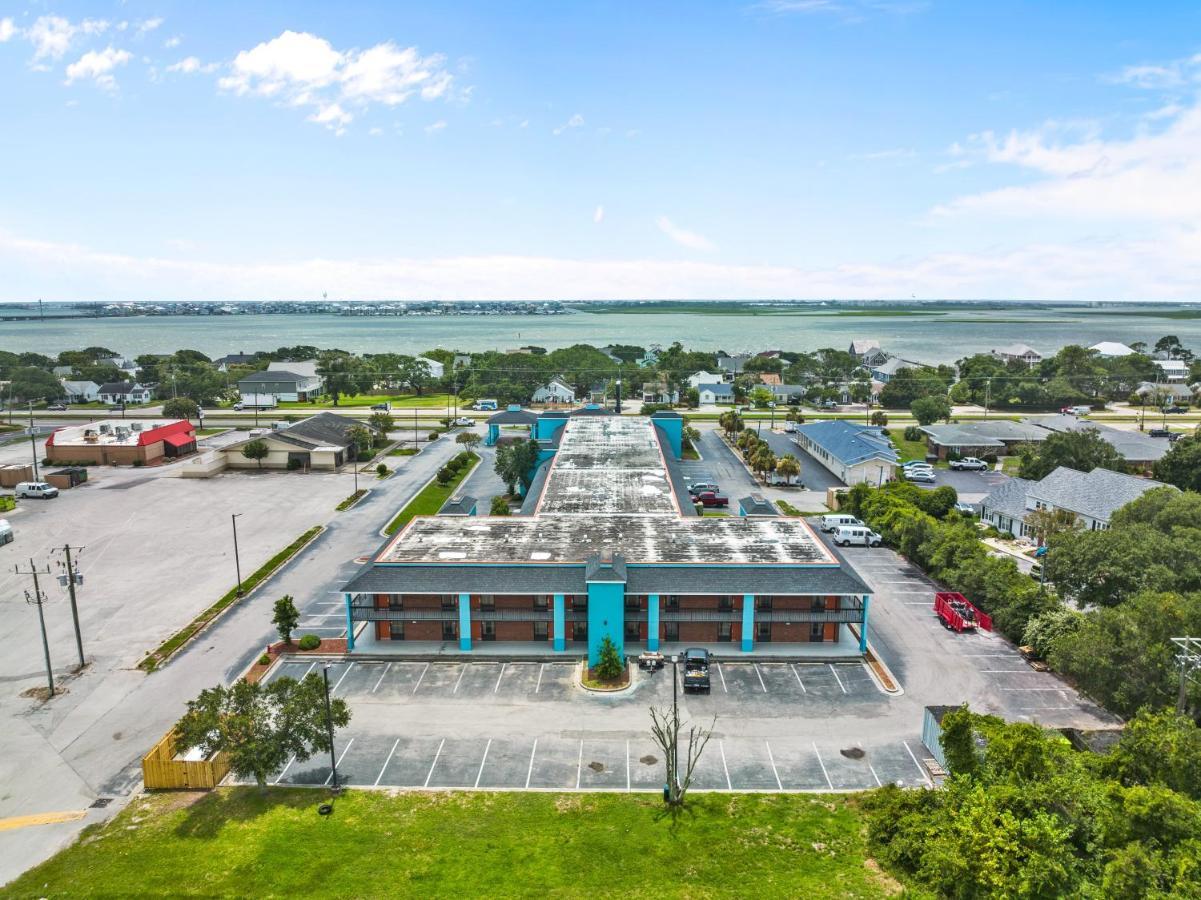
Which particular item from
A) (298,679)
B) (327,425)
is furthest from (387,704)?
(327,425)

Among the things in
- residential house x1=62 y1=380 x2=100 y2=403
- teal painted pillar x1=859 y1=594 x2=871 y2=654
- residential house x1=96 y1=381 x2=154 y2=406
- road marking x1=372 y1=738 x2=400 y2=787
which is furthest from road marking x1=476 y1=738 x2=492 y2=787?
residential house x1=62 y1=380 x2=100 y2=403

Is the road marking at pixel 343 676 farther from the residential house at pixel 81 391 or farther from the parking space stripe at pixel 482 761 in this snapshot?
the residential house at pixel 81 391

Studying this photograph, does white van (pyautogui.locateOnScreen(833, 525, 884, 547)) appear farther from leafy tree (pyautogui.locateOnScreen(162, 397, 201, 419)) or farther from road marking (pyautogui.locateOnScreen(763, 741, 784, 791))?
leafy tree (pyautogui.locateOnScreen(162, 397, 201, 419))

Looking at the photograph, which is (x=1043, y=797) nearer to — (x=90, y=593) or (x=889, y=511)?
(x=889, y=511)

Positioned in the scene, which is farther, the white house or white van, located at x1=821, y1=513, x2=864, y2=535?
the white house

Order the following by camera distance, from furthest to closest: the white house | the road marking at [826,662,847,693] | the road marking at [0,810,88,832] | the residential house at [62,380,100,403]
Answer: the white house → the residential house at [62,380,100,403] → the road marking at [826,662,847,693] → the road marking at [0,810,88,832]

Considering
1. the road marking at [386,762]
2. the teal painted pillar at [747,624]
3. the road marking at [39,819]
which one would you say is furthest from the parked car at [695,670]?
the road marking at [39,819]
